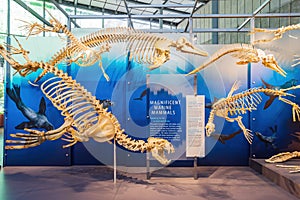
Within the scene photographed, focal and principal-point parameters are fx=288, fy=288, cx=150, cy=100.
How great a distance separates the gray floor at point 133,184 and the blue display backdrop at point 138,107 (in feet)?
0.97

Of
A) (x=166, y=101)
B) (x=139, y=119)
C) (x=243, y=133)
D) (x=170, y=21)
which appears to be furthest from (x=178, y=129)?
(x=170, y=21)

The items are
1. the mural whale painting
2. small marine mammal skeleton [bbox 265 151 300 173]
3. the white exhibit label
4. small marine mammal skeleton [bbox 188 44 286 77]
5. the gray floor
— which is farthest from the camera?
the mural whale painting

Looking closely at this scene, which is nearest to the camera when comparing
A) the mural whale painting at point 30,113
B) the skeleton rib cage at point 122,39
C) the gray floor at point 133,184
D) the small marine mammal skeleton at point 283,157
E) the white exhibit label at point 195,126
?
the gray floor at point 133,184

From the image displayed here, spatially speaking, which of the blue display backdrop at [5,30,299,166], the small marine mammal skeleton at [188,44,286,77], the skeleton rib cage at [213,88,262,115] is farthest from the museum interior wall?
the small marine mammal skeleton at [188,44,286,77]

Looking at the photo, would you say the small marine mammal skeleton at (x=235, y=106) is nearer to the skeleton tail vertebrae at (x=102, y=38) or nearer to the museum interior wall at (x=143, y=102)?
the museum interior wall at (x=143, y=102)

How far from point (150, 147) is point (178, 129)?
43.0 inches

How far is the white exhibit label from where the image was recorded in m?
4.97

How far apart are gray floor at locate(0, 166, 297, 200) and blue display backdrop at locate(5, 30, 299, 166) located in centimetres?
30

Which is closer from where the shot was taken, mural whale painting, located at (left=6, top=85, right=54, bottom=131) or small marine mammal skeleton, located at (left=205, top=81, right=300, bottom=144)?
small marine mammal skeleton, located at (left=205, top=81, right=300, bottom=144)

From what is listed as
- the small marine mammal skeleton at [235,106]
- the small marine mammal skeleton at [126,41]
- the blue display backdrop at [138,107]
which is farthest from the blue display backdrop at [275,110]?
the small marine mammal skeleton at [126,41]

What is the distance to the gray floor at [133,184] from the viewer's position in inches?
156

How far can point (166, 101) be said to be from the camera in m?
5.24

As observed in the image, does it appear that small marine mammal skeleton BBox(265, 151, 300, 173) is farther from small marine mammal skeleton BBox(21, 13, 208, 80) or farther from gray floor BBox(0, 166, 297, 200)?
small marine mammal skeleton BBox(21, 13, 208, 80)

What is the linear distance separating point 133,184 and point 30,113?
2645mm
